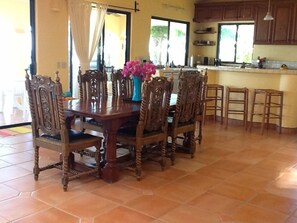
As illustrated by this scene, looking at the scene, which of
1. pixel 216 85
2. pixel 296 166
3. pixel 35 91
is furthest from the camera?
pixel 216 85

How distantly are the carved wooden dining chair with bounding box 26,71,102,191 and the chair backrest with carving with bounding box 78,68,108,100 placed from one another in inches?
42.7

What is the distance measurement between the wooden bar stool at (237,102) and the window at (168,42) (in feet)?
8.35

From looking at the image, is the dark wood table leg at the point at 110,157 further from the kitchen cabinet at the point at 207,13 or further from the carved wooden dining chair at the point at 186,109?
the kitchen cabinet at the point at 207,13

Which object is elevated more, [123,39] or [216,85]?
[123,39]

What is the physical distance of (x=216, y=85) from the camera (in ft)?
22.5

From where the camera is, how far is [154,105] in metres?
3.74

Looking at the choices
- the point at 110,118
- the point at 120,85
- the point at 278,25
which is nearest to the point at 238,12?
the point at 278,25

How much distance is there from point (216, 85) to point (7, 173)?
4.40 meters

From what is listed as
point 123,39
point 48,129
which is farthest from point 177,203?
point 123,39

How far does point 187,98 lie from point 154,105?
71 centimetres

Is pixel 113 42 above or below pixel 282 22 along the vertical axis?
below

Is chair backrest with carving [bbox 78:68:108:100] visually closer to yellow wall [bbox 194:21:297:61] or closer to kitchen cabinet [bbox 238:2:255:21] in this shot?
kitchen cabinet [bbox 238:2:255:21]

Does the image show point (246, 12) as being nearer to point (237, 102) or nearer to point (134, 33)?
point (134, 33)

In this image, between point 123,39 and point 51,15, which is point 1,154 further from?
point 123,39
